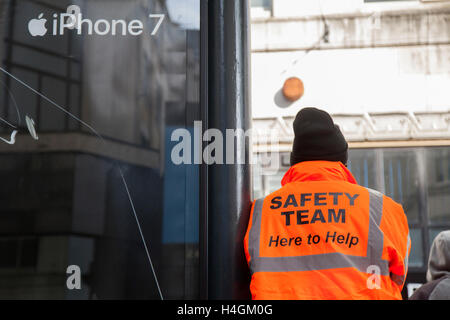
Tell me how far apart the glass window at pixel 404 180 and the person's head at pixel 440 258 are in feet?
16.2

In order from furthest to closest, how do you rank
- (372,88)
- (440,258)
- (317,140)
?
1. (372,88)
2. (440,258)
3. (317,140)

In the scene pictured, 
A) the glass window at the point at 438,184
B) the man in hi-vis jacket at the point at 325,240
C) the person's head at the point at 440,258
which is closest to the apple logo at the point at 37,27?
the man in hi-vis jacket at the point at 325,240

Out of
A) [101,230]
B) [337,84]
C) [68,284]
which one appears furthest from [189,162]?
[337,84]

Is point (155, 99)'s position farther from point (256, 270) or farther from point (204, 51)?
point (256, 270)

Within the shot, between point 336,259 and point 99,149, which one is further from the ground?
point 99,149

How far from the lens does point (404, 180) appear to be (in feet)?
25.8

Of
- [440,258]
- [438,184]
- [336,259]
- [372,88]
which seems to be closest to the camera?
[336,259]

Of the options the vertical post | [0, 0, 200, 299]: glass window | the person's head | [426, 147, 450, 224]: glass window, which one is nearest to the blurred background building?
[426, 147, 450, 224]: glass window

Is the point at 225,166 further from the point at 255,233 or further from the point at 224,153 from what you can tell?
the point at 255,233

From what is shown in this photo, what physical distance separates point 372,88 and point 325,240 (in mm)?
6745

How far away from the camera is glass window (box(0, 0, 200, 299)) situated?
1.86 meters

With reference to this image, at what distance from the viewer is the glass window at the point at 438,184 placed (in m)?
7.68

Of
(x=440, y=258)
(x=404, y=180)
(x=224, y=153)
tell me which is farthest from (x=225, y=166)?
(x=404, y=180)

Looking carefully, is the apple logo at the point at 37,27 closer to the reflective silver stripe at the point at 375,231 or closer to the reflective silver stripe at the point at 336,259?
the reflective silver stripe at the point at 336,259
